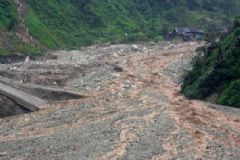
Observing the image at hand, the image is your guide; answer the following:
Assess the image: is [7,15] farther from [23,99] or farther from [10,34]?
[23,99]

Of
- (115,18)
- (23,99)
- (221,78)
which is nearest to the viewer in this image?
(23,99)

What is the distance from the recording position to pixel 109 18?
130m

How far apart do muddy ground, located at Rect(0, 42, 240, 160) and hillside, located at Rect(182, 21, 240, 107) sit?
1800 mm

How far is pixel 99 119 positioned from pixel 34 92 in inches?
474

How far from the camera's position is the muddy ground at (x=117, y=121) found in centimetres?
4028

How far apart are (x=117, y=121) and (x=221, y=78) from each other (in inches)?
624

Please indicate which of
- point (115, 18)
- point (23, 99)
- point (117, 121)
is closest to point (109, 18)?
point (115, 18)

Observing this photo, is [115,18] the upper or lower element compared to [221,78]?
lower

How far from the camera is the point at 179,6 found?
15000cm

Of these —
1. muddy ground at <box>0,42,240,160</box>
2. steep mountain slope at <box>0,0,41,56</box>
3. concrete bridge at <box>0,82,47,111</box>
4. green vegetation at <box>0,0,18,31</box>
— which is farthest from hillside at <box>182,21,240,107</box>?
green vegetation at <box>0,0,18,31</box>

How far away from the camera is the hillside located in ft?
189

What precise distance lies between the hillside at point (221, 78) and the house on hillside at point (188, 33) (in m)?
64.3

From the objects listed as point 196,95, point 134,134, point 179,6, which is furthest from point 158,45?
point 134,134

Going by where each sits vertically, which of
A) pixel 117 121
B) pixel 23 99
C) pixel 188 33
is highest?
pixel 117 121
